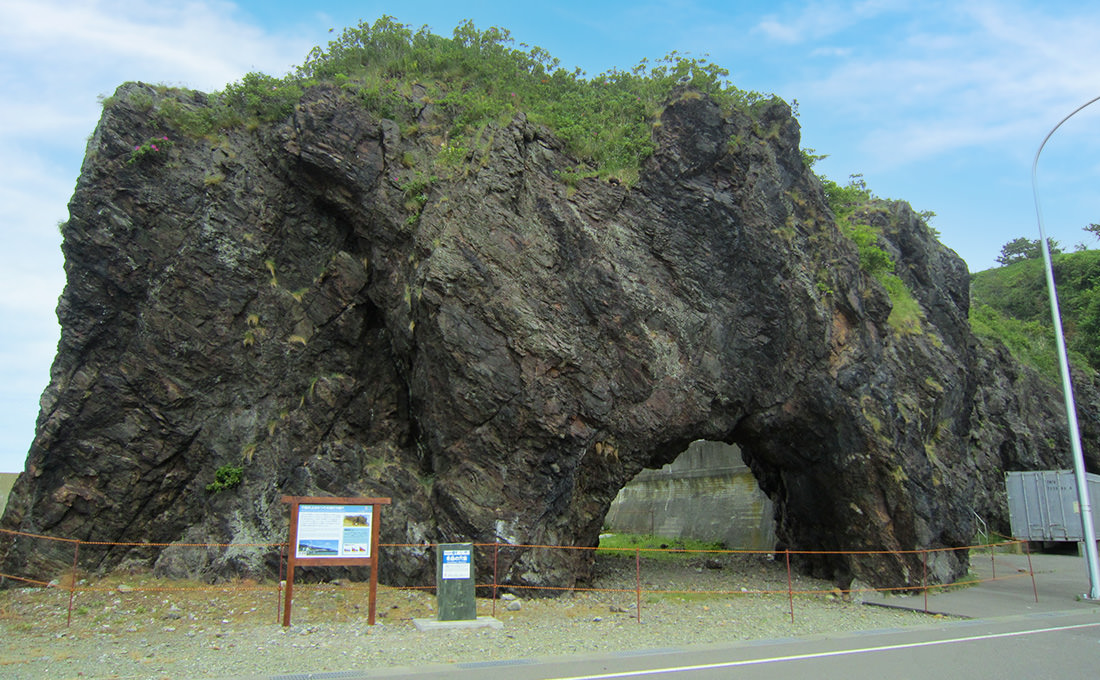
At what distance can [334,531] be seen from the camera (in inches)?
448

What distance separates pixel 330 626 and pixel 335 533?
4.69ft

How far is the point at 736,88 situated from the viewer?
18.4m

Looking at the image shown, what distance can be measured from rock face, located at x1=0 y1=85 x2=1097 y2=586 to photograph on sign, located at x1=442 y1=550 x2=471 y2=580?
6.98 ft

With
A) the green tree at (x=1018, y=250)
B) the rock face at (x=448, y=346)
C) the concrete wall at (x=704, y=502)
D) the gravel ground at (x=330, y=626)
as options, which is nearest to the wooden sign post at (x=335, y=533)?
the gravel ground at (x=330, y=626)

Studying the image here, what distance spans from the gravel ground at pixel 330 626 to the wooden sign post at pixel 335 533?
3.28ft

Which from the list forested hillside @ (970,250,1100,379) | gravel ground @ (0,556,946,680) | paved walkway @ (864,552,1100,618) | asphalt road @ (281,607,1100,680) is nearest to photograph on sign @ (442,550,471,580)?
gravel ground @ (0,556,946,680)

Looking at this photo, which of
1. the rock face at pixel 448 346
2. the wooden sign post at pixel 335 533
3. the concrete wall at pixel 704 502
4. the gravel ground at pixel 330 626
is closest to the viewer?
the gravel ground at pixel 330 626

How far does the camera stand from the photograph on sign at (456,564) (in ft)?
38.2

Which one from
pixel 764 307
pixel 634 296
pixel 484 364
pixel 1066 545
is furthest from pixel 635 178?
pixel 1066 545

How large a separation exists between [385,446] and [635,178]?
29.8 feet

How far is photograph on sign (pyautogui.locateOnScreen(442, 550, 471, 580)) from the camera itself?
38.2ft

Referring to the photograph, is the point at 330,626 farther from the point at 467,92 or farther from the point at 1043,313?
the point at 1043,313

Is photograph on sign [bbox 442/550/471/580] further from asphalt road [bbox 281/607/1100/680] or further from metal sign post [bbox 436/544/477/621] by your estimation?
asphalt road [bbox 281/607/1100/680]

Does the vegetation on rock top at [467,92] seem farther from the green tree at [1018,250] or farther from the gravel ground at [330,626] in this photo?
the green tree at [1018,250]
